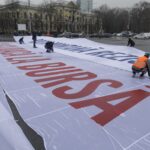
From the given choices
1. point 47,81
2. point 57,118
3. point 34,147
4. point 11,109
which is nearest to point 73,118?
point 57,118

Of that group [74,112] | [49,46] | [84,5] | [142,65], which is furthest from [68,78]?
[84,5]

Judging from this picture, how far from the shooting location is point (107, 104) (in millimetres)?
5152

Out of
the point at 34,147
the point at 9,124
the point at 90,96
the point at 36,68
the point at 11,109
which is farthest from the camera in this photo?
the point at 36,68

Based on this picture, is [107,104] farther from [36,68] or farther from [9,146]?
[36,68]

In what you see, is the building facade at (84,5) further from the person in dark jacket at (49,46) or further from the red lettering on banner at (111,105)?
the red lettering on banner at (111,105)

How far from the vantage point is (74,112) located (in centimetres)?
471

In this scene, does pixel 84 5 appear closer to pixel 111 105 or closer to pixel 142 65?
pixel 142 65

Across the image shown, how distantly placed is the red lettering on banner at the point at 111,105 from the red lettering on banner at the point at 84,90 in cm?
51

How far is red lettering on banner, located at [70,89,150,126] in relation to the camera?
4.46 m

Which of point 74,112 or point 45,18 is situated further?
point 45,18

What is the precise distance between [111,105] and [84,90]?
133 centimetres

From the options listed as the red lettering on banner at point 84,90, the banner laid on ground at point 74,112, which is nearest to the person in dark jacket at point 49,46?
the banner laid on ground at point 74,112

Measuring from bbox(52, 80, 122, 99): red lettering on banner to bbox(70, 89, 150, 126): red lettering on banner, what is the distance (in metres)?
0.51

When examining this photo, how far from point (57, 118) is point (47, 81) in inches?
115
